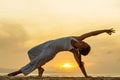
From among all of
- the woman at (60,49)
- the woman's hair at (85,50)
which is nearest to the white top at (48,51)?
the woman at (60,49)

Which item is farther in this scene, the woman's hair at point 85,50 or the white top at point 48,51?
the woman's hair at point 85,50

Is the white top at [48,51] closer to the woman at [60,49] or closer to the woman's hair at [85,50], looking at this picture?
the woman at [60,49]

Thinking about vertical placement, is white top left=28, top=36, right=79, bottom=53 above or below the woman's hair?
above

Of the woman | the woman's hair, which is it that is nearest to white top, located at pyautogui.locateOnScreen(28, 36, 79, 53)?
the woman

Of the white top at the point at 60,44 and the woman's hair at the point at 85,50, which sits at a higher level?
the white top at the point at 60,44

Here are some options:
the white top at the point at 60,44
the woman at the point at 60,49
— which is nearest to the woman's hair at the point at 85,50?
the woman at the point at 60,49

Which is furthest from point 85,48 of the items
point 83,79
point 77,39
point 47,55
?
point 83,79

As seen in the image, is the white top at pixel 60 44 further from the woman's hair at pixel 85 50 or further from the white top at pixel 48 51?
the woman's hair at pixel 85 50

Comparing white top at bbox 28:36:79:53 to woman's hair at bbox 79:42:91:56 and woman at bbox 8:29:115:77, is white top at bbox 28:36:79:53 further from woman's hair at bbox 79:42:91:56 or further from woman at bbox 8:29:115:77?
woman's hair at bbox 79:42:91:56

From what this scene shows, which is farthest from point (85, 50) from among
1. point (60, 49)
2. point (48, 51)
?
point (48, 51)

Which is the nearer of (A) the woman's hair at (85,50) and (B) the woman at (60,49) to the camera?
(B) the woman at (60,49)

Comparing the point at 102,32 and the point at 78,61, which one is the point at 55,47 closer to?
the point at 78,61

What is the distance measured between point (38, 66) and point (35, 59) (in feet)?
0.85

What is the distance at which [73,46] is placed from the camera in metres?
11.9
